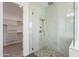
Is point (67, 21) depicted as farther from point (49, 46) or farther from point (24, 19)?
point (24, 19)

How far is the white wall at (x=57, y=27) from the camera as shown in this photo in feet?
6.42

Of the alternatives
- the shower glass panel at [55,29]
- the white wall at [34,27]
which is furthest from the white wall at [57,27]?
the white wall at [34,27]

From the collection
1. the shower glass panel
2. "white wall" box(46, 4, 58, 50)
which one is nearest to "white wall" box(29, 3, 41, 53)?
the shower glass panel

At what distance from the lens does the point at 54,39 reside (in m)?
2.19

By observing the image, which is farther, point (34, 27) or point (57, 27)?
point (34, 27)

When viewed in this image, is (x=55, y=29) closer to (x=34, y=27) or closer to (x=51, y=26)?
(x=51, y=26)

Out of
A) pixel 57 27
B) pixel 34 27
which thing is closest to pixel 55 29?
pixel 57 27

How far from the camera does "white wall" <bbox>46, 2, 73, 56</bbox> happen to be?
1957 mm

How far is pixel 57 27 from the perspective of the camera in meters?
2.16

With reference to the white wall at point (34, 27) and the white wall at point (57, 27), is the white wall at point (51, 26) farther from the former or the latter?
the white wall at point (34, 27)

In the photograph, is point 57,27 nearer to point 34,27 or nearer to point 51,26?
point 51,26

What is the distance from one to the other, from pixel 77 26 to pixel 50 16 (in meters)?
0.86

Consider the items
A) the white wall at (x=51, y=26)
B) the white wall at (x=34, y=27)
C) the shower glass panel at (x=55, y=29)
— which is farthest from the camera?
the white wall at (x=34, y=27)

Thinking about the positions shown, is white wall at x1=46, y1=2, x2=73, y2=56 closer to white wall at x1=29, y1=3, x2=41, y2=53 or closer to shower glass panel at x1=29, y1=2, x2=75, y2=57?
shower glass panel at x1=29, y1=2, x2=75, y2=57
